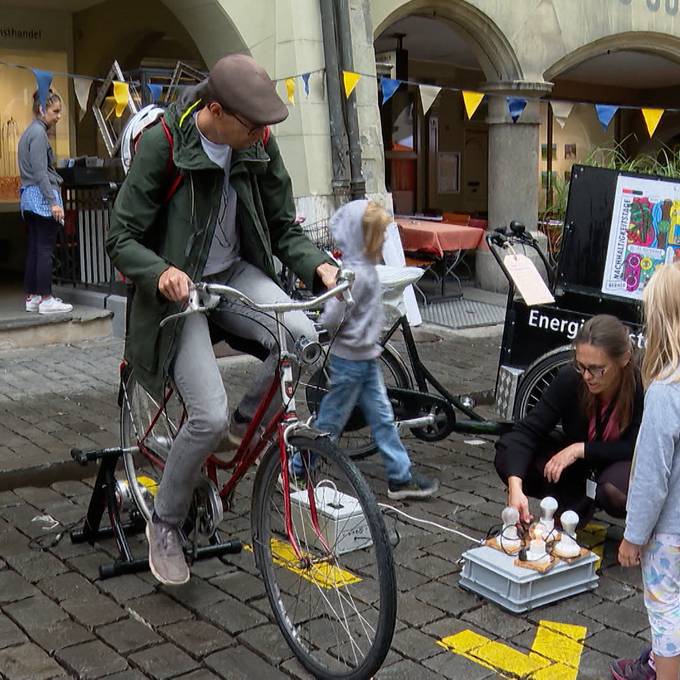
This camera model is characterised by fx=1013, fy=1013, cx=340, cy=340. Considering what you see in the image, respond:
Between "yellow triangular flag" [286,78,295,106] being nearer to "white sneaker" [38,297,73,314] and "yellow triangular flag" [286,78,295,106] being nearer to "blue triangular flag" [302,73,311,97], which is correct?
"blue triangular flag" [302,73,311,97]

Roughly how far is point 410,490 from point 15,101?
31.1 feet

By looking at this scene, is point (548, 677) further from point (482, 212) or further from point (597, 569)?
point (482, 212)

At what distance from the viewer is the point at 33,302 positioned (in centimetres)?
897

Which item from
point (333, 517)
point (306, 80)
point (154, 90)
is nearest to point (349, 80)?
point (306, 80)

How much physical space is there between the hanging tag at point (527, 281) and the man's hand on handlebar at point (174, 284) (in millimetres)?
2455

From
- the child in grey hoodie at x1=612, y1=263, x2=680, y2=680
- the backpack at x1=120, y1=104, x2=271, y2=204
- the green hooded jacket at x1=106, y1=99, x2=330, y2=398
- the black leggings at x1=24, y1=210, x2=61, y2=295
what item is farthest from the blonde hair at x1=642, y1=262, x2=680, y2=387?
the black leggings at x1=24, y1=210, x2=61, y2=295

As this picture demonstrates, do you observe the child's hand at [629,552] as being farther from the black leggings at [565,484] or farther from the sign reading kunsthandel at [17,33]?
the sign reading kunsthandel at [17,33]

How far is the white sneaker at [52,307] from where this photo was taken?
8.91 metres

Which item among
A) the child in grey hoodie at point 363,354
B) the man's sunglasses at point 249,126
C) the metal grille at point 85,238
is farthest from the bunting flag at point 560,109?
the man's sunglasses at point 249,126

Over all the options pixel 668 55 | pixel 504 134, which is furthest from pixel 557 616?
pixel 668 55

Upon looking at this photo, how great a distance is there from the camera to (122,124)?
989cm

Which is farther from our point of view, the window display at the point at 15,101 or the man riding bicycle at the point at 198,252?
the window display at the point at 15,101

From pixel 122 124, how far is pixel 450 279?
16.4 feet

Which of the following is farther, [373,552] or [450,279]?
[450,279]
